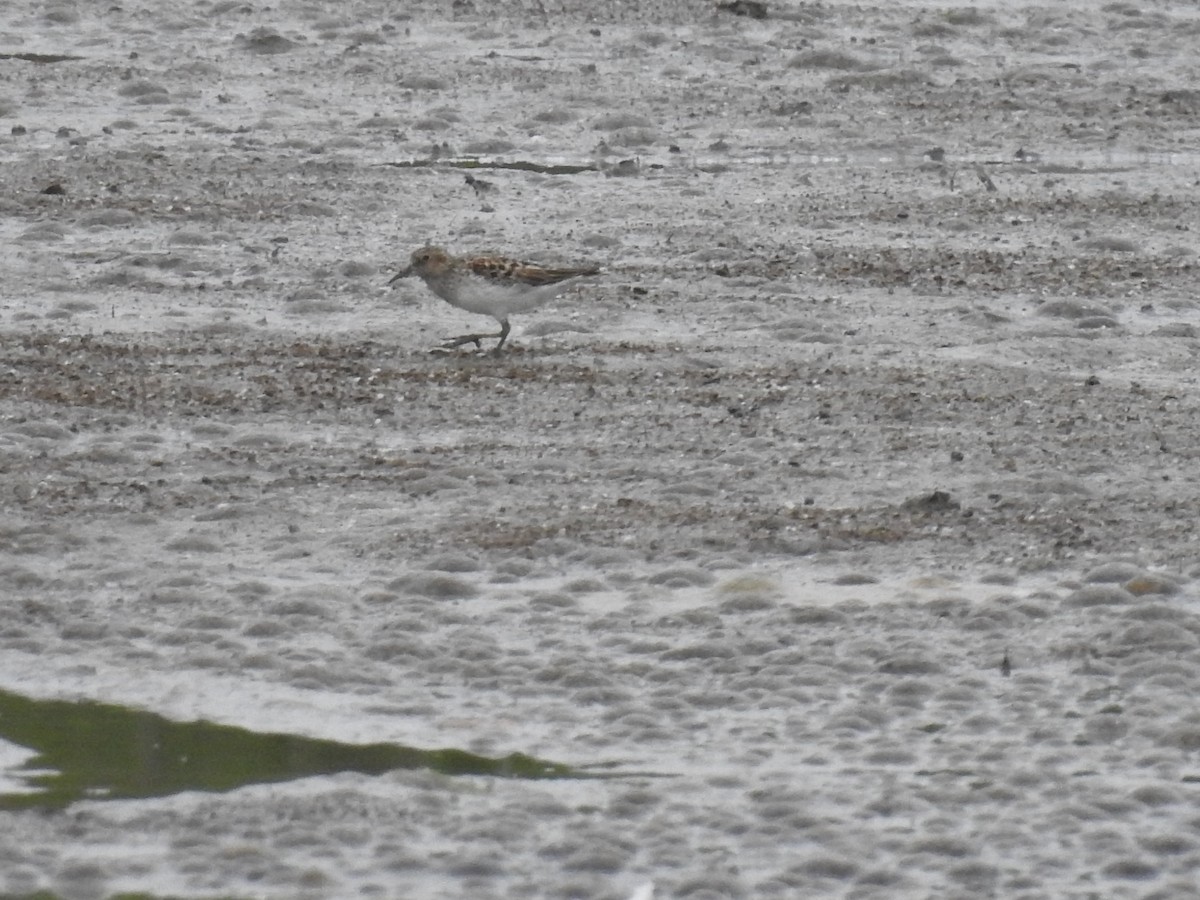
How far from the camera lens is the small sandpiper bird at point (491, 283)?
33.7ft

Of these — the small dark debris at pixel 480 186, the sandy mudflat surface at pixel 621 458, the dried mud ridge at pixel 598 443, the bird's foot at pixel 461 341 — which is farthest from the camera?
the small dark debris at pixel 480 186

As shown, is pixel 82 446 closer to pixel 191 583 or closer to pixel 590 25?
pixel 191 583

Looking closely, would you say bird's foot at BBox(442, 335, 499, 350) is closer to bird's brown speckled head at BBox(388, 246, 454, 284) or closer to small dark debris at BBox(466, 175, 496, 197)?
bird's brown speckled head at BBox(388, 246, 454, 284)

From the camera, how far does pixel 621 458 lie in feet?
28.7

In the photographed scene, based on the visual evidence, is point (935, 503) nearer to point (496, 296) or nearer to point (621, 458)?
point (621, 458)

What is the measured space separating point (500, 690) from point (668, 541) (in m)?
1.34

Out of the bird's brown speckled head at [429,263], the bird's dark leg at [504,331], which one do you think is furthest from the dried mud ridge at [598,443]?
the bird's brown speckled head at [429,263]

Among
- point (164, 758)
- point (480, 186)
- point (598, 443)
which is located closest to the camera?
point (164, 758)

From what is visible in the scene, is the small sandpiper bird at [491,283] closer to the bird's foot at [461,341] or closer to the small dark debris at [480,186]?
the bird's foot at [461,341]

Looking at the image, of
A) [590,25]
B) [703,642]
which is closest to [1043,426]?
[703,642]

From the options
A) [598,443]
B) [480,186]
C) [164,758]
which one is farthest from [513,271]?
[164,758]

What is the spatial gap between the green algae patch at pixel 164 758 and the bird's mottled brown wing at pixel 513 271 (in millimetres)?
4148

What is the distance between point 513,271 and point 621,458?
177 cm

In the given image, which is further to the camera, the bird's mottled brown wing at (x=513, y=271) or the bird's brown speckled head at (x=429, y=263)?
the bird's brown speckled head at (x=429, y=263)
